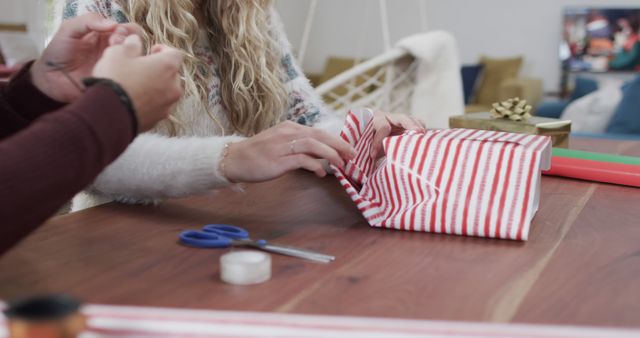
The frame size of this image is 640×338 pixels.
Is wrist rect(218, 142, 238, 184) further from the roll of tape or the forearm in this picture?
the roll of tape

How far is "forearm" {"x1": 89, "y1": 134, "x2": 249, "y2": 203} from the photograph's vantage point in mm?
933

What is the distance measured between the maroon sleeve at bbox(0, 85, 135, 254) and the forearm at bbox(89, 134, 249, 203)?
347mm

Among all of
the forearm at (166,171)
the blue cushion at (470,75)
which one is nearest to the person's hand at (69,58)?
the forearm at (166,171)

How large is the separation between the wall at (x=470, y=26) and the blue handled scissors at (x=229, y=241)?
5.37 m

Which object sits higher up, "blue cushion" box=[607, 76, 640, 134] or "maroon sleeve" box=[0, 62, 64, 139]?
"maroon sleeve" box=[0, 62, 64, 139]

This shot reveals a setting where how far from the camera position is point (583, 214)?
0.91 m

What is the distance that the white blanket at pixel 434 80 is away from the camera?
2.40m

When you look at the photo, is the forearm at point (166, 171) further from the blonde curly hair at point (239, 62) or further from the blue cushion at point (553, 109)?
the blue cushion at point (553, 109)

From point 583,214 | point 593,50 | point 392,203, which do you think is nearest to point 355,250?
point 392,203

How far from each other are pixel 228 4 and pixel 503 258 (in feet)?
2.61

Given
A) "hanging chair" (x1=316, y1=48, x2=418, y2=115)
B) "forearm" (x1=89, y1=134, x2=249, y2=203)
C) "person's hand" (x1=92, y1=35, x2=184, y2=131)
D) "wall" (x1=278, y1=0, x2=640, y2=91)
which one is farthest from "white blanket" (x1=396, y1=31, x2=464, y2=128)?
"wall" (x1=278, y1=0, x2=640, y2=91)

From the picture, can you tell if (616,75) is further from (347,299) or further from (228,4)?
(347,299)

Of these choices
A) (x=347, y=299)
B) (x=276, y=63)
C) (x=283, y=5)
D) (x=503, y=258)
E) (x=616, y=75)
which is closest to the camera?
(x=347, y=299)

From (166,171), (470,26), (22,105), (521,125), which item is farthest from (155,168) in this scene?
(470,26)
